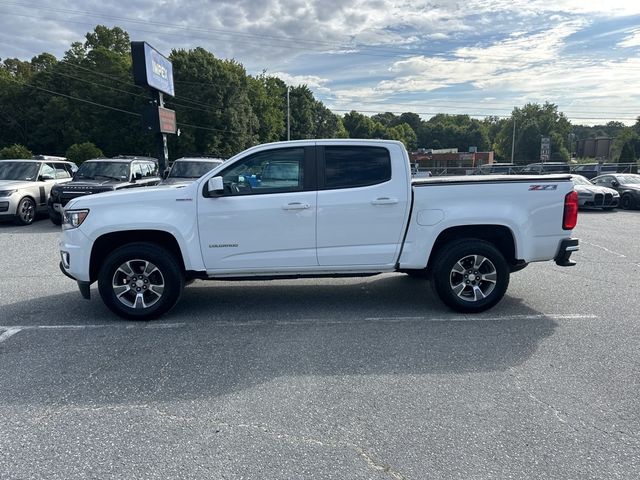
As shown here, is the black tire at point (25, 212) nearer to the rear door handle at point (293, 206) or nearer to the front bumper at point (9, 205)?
the front bumper at point (9, 205)

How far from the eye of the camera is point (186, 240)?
4969 millimetres

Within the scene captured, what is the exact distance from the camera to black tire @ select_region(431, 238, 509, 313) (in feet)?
16.9

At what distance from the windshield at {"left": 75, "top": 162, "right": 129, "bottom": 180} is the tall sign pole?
15.9 ft

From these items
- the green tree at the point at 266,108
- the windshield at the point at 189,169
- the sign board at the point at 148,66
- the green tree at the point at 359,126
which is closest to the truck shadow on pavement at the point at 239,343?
the windshield at the point at 189,169

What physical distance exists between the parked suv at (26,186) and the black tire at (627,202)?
20.9 metres

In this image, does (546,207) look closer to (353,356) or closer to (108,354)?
(353,356)

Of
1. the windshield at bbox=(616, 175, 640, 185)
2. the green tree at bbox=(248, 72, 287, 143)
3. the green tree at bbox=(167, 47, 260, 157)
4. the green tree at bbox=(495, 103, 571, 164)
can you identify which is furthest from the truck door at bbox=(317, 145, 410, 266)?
the green tree at bbox=(495, 103, 571, 164)

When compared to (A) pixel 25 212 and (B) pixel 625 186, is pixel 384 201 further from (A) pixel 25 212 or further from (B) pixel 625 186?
(B) pixel 625 186

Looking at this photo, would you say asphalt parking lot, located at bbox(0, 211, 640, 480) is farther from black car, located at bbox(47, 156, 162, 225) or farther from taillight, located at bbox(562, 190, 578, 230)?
black car, located at bbox(47, 156, 162, 225)

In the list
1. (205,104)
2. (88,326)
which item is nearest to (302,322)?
(88,326)

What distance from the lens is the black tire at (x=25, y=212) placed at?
480 inches

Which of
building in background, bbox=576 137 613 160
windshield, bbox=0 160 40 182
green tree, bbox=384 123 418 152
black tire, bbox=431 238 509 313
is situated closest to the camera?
black tire, bbox=431 238 509 313

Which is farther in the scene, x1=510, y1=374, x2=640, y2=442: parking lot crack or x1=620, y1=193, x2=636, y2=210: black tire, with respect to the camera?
x1=620, y1=193, x2=636, y2=210: black tire

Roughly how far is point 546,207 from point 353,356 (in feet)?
9.33
